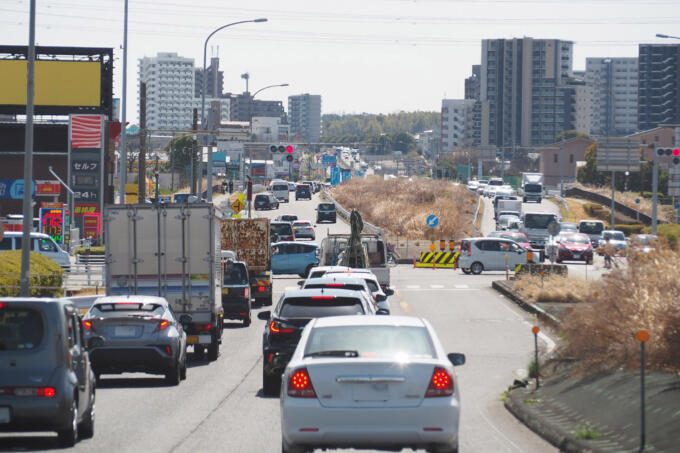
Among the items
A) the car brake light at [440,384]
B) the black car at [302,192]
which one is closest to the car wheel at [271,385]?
the car brake light at [440,384]

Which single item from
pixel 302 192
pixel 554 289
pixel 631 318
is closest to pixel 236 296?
pixel 554 289

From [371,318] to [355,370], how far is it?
1.41 meters

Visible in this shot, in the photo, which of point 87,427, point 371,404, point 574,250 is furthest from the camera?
point 574,250

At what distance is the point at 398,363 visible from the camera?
1018 cm

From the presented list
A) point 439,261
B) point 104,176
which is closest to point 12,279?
point 439,261

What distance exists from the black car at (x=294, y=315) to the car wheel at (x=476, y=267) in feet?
117

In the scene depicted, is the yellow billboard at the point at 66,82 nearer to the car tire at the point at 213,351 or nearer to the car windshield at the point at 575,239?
the car windshield at the point at 575,239

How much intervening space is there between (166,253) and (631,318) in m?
10.7

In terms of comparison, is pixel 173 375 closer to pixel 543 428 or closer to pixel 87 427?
pixel 87 427

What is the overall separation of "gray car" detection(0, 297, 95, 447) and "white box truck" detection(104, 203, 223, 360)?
10.2 meters

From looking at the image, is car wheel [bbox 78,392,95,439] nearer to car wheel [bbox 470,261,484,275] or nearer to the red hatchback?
car wheel [bbox 470,261,484,275]

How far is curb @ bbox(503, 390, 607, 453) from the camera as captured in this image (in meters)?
12.1

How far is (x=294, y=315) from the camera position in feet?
54.1

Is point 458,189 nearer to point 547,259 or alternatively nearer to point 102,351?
point 547,259
